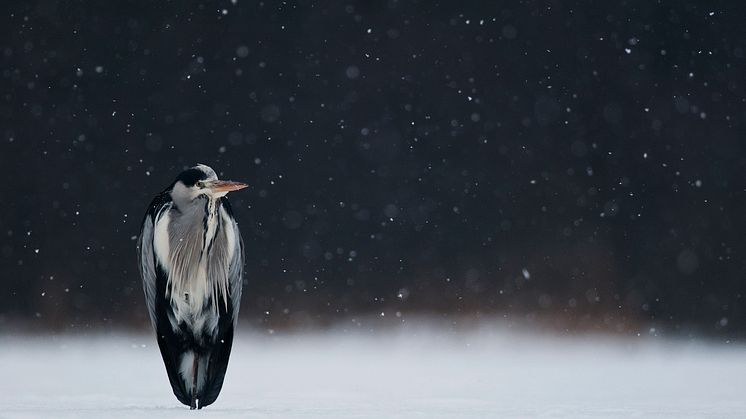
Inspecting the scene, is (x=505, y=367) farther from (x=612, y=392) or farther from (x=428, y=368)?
(x=612, y=392)

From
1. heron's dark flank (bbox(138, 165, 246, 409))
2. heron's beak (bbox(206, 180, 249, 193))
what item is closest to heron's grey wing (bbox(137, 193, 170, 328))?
heron's dark flank (bbox(138, 165, 246, 409))

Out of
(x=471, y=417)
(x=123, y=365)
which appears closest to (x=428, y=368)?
(x=123, y=365)

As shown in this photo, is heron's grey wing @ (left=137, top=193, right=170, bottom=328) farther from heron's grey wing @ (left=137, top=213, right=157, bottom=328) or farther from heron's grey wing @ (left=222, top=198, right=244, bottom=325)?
heron's grey wing @ (left=222, top=198, right=244, bottom=325)

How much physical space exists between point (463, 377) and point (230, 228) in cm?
133

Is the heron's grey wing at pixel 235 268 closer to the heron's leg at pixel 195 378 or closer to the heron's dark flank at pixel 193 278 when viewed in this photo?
the heron's dark flank at pixel 193 278

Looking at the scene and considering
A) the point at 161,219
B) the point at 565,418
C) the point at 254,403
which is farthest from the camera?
the point at 254,403

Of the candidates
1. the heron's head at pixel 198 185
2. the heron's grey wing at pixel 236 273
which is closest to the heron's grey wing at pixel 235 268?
the heron's grey wing at pixel 236 273

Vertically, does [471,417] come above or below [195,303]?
below

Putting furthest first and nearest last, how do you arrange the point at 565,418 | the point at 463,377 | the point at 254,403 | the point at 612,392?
the point at 463,377
the point at 612,392
the point at 254,403
the point at 565,418

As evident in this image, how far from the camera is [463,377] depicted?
10.4ft

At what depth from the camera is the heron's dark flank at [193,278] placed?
2148 mm

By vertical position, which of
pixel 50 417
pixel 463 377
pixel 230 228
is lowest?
pixel 50 417

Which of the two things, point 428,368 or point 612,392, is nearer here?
point 612,392

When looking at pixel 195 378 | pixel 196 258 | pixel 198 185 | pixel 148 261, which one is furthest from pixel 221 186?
pixel 195 378
